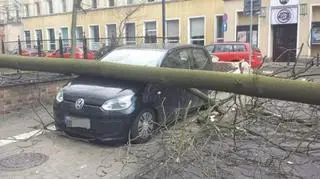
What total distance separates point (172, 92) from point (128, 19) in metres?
31.9

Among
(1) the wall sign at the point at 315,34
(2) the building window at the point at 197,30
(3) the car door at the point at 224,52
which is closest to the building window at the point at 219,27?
Answer: (2) the building window at the point at 197,30

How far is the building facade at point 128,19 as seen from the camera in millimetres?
33750

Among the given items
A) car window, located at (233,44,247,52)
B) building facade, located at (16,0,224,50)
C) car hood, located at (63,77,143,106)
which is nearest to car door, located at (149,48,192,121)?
car hood, located at (63,77,143,106)

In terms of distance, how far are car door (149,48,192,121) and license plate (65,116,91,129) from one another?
1.09 m

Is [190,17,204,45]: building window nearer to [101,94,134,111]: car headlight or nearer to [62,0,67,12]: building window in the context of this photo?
[62,0,67,12]: building window

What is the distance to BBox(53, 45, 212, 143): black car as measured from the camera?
6254 millimetres

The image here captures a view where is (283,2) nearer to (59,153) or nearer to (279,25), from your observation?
(279,25)

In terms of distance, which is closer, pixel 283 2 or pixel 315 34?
pixel 315 34

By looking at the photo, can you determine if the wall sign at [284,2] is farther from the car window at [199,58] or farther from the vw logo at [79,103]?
the vw logo at [79,103]

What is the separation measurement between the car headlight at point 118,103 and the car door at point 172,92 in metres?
0.49

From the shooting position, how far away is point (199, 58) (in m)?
8.43

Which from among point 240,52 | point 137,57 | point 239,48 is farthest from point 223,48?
point 137,57

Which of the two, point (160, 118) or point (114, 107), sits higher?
point (114, 107)

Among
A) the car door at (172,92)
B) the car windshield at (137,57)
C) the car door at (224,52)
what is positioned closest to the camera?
the car door at (172,92)
